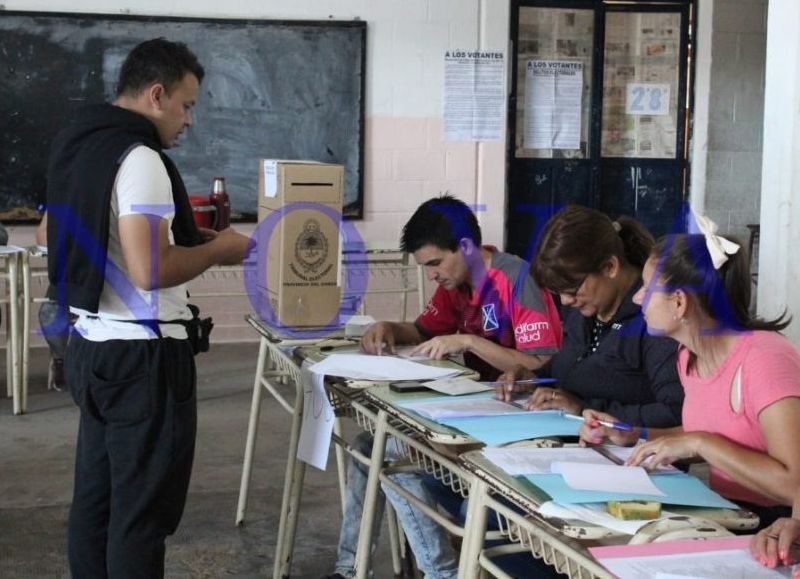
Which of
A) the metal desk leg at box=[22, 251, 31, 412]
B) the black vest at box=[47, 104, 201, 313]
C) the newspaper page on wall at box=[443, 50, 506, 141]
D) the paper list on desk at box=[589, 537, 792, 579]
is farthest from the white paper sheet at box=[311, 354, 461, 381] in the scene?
the newspaper page on wall at box=[443, 50, 506, 141]

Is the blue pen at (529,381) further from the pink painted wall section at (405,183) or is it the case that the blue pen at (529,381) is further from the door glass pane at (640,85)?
the door glass pane at (640,85)

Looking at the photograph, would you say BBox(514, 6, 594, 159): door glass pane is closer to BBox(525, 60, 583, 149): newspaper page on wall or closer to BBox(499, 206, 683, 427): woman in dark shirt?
BBox(525, 60, 583, 149): newspaper page on wall

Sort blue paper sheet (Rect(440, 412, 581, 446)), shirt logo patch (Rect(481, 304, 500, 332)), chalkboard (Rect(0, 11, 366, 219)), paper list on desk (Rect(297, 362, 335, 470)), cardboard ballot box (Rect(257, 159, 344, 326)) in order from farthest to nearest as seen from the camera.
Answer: chalkboard (Rect(0, 11, 366, 219)) < cardboard ballot box (Rect(257, 159, 344, 326)) < shirt logo patch (Rect(481, 304, 500, 332)) < paper list on desk (Rect(297, 362, 335, 470)) < blue paper sheet (Rect(440, 412, 581, 446))

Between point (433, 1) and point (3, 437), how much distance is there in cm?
364

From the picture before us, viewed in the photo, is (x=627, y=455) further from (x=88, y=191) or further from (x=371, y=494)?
(x=88, y=191)

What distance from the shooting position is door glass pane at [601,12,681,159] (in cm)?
693

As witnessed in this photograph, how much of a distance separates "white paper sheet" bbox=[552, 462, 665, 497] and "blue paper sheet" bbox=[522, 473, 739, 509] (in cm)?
1

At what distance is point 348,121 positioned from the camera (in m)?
6.54

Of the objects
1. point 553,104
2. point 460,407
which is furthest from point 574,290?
point 553,104

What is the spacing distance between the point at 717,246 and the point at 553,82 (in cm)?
521

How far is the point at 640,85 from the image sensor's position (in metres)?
7.00

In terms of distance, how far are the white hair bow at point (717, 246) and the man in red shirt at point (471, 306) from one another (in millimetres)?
848

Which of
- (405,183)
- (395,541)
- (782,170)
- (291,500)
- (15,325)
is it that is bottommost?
(395,541)

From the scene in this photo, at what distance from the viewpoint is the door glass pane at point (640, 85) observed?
6926mm
